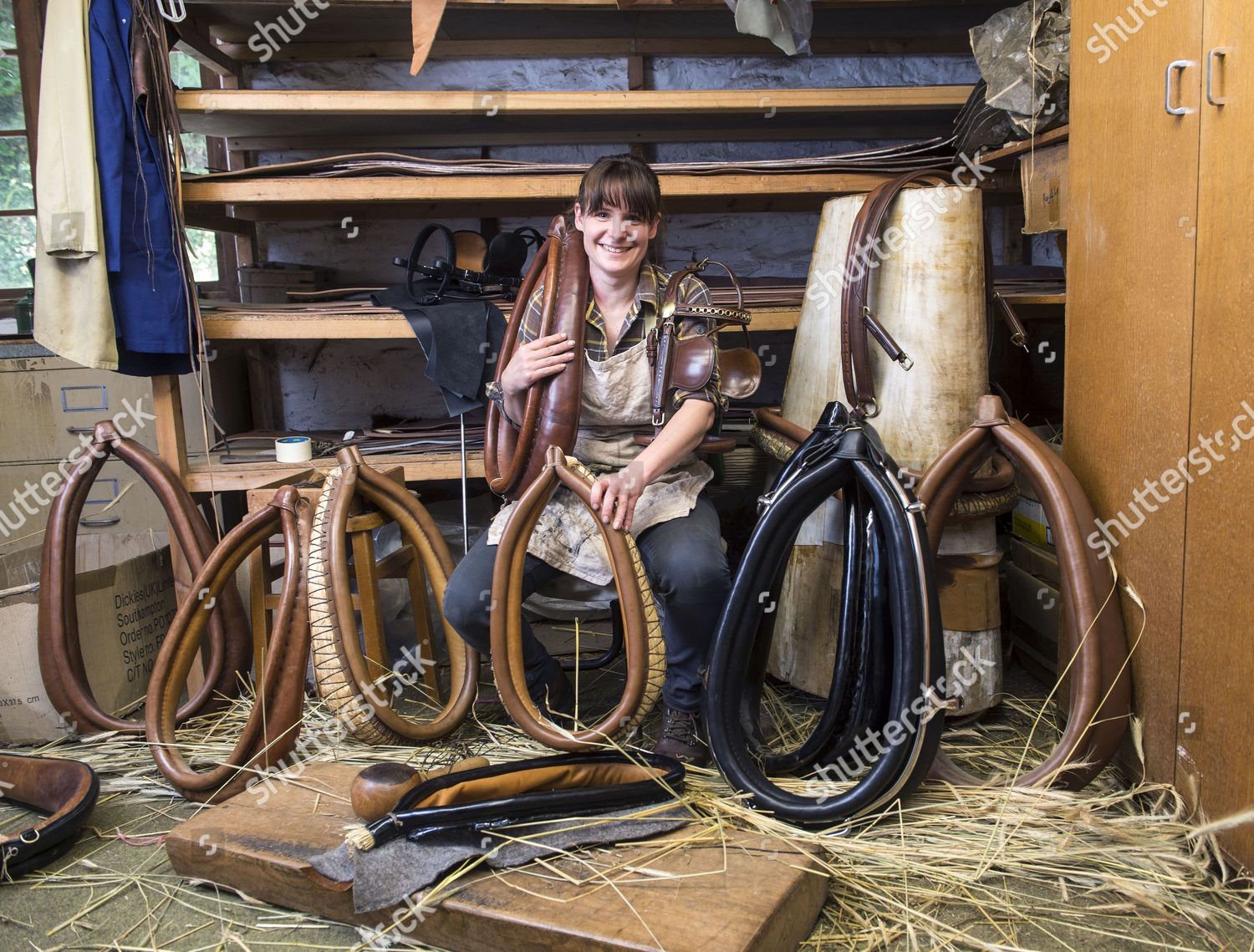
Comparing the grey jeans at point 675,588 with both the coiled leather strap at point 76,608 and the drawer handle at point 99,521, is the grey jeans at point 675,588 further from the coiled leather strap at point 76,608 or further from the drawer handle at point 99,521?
the drawer handle at point 99,521

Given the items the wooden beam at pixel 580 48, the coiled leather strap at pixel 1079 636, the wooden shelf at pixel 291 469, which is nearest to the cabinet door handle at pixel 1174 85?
the coiled leather strap at pixel 1079 636

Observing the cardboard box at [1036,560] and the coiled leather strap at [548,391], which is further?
the cardboard box at [1036,560]

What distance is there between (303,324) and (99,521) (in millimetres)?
1170

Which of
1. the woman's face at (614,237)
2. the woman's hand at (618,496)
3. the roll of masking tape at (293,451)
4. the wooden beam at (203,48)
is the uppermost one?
the wooden beam at (203,48)

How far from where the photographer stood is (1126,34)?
2016 millimetres

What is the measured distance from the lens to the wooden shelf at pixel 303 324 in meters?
2.82

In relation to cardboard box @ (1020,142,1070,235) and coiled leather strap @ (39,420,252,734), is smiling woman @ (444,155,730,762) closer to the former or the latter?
coiled leather strap @ (39,420,252,734)

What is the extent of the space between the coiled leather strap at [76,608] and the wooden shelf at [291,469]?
129 millimetres

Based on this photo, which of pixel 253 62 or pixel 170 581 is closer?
pixel 170 581

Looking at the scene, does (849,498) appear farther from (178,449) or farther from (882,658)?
(178,449)

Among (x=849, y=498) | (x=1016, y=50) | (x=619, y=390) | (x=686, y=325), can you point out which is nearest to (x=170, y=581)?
(x=619, y=390)

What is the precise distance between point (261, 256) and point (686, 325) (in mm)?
2279

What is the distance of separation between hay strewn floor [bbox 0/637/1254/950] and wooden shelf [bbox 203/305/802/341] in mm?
1283

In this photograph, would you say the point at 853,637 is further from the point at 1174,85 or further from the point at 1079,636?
the point at 1174,85
